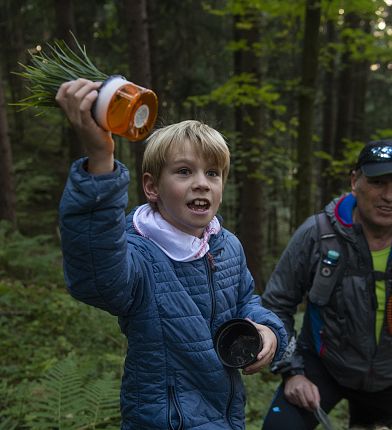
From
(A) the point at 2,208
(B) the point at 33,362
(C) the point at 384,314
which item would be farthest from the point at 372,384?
(A) the point at 2,208

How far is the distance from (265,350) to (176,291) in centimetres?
47

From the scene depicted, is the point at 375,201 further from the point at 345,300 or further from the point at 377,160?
the point at 345,300

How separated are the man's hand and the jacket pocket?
1.54 metres

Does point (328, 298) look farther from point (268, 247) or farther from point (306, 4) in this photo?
point (268, 247)

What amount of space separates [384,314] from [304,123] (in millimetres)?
5905

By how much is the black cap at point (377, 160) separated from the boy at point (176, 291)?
1.37 meters

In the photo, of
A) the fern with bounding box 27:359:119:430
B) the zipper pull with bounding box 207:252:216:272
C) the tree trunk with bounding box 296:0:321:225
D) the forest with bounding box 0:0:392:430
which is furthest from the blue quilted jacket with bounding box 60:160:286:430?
the tree trunk with bounding box 296:0:321:225

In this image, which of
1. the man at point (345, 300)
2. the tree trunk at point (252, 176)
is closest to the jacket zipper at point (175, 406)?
the man at point (345, 300)

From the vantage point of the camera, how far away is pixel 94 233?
1.58 meters

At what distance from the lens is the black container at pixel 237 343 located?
2.00 meters

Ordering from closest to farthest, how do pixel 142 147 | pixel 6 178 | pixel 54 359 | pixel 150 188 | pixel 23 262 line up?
pixel 150 188
pixel 54 359
pixel 142 147
pixel 23 262
pixel 6 178

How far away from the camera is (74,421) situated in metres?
3.43

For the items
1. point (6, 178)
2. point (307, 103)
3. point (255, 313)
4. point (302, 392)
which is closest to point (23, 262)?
point (6, 178)

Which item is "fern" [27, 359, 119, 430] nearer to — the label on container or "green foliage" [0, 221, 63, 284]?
the label on container
